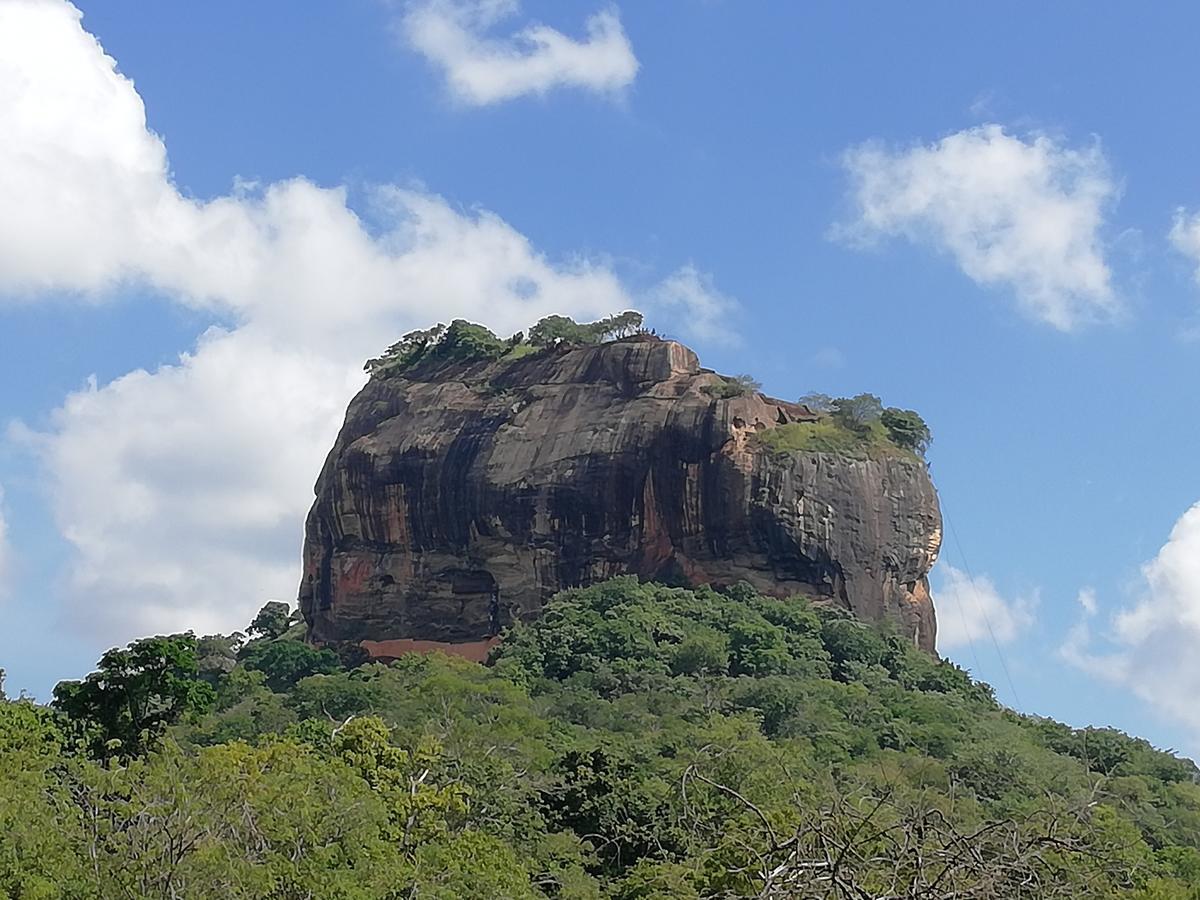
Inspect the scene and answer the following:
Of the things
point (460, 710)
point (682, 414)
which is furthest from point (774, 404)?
point (460, 710)

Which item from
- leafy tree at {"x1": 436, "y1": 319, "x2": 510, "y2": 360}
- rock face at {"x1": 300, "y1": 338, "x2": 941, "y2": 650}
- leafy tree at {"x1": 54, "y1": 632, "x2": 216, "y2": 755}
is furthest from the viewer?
leafy tree at {"x1": 436, "y1": 319, "x2": 510, "y2": 360}

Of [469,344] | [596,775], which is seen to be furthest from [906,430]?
[596,775]

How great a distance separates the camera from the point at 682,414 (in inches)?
2183

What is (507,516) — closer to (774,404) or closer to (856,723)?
(774,404)

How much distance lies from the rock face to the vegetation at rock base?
4.79 feet

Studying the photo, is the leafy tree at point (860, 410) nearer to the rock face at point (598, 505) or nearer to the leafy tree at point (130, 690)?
the rock face at point (598, 505)

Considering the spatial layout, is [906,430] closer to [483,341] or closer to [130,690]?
[483,341]

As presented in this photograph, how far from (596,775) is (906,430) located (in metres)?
32.7

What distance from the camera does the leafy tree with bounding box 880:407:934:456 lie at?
191 ft

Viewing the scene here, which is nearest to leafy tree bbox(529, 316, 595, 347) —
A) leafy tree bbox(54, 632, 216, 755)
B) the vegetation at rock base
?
the vegetation at rock base

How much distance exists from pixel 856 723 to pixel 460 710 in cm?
1091

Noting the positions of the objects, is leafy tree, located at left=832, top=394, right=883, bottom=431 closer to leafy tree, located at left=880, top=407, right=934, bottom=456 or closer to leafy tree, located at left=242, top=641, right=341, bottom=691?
leafy tree, located at left=880, top=407, right=934, bottom=456

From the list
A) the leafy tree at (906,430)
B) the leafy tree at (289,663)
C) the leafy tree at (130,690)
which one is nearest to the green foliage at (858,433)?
the leafy tree at (906,430)

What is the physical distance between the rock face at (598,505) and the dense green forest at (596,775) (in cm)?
205
